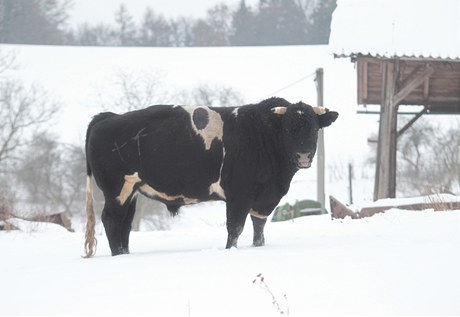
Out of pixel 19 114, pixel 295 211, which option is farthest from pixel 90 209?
pixel 19 114

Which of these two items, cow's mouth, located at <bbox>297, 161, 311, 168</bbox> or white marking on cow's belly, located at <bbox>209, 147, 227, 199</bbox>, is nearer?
cow's mouth, located at <bbox>297, 161, 311, 168</bbox>

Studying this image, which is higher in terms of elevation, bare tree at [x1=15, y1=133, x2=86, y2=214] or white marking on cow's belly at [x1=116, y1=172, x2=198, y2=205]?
white marking on cow's belly at [x1=116, y1=172, x2=198, y2=205]

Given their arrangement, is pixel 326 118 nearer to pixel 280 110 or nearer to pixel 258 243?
pixel 280 110

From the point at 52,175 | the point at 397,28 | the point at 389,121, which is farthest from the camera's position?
the point at 52,175

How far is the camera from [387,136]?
64.4 feet

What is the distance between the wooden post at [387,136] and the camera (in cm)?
1936

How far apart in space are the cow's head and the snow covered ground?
995 millimetres

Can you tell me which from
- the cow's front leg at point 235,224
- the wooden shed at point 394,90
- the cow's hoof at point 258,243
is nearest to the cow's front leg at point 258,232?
the cow's hoof at point 258,243

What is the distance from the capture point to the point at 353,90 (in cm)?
5256

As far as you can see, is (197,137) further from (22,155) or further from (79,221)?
(22,155)

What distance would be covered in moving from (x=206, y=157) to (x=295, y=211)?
14.2m

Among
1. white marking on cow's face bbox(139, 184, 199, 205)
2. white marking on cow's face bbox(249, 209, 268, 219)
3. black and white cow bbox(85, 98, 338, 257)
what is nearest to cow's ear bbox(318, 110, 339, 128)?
black and white cow bbox(85, 98, 338, 257)

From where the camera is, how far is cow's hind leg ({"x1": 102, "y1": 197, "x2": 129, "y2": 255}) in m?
9.92

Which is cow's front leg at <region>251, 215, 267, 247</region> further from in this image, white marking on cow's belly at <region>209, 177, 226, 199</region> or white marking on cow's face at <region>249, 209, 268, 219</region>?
white marking on cow's belly at <region>209, 177, 226, 199</region>
